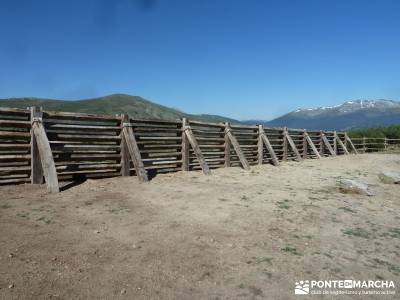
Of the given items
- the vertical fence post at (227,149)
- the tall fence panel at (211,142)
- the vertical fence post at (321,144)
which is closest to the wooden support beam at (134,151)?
the tall fence panel at (211,142)

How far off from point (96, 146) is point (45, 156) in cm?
174

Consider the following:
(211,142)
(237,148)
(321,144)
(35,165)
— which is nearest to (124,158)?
(35,165)

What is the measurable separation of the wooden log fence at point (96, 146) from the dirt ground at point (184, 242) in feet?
2.32

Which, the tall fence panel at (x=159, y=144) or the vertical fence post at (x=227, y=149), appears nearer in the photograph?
the tall fence panel at (x=159, y=144)

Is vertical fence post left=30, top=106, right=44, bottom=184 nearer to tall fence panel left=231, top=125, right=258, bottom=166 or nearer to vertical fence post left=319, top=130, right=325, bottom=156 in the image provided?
tall fence panel left=231, top=125, right=258, bottom=166

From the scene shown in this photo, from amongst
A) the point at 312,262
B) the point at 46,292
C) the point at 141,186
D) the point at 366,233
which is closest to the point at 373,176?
the point at 366,233

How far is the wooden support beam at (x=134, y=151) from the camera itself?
952 centimetres

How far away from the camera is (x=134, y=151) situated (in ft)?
32.3

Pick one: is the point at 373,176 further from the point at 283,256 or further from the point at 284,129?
the point at 283,256

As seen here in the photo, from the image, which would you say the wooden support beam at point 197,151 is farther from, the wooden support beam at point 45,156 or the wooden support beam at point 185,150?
the wooden support beam at point 45,156

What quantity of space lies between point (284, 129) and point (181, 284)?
16.0 meters

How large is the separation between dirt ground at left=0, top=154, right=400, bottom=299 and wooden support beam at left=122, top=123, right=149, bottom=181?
714mm

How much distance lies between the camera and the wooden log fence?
8.16 metres

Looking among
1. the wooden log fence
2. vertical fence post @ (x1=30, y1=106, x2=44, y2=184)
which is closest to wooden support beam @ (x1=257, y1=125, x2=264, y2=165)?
the wooden log fence
